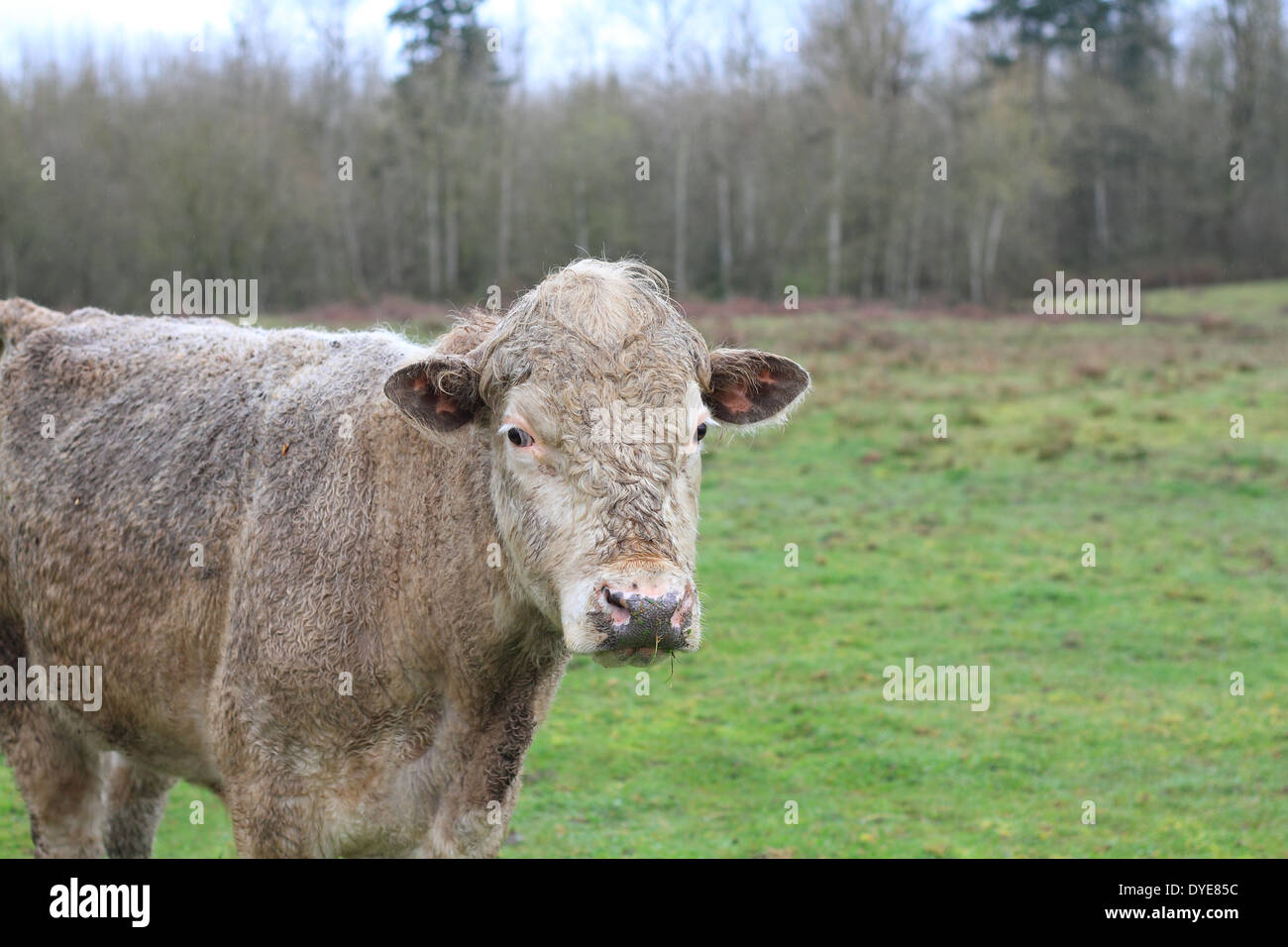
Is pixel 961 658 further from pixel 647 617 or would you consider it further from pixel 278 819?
pixel 647 617

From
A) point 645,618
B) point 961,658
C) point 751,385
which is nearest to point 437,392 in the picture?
point 751,385

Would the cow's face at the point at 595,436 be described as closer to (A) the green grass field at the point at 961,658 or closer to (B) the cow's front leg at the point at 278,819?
(A) the green grass field at the point at 961,658

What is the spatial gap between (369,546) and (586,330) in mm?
1325

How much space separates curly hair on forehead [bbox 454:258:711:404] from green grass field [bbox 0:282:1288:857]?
0.95 meters

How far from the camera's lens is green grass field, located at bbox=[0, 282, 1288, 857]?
26.2 feet

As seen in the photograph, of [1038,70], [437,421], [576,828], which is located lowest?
[576,828]

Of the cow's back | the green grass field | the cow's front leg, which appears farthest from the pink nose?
the cow's front leg

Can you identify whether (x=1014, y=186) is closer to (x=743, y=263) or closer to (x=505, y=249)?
(x=743, y=263)

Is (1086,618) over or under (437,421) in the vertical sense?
under

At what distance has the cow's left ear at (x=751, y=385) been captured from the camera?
4.70 metres

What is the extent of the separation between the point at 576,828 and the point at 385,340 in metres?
3.88

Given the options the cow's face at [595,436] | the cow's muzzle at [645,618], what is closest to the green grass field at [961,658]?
the cow's muzzle at [645,618]

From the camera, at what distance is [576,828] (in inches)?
309

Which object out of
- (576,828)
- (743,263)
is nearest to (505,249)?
(743,263)
